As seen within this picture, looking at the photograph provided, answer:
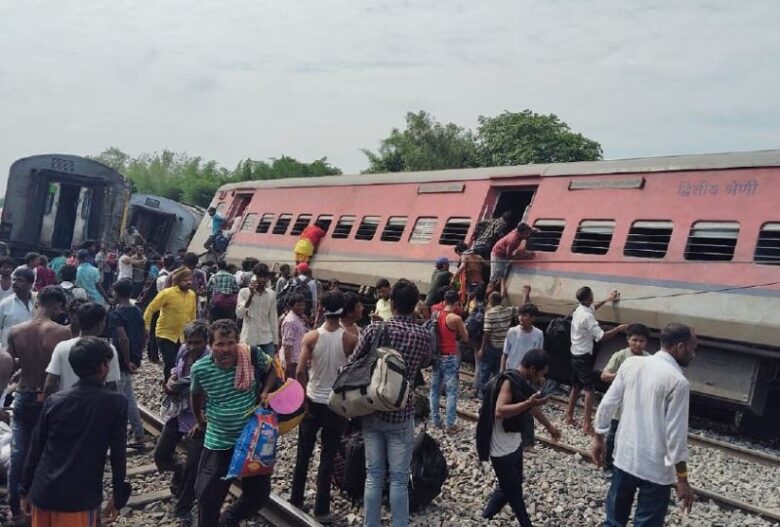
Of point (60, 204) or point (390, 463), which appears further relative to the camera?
point (60, 204)

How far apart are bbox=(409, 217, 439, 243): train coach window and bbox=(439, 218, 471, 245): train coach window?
32 cm

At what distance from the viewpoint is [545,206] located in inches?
435

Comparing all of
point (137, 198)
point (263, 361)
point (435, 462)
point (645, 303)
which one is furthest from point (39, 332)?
point (137, 198)

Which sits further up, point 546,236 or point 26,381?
point 546,236

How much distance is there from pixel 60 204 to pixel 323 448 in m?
16.2

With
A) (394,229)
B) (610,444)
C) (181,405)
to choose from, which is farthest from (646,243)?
(181,405)

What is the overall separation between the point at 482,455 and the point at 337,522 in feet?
4.20

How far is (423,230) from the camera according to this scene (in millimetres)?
12938

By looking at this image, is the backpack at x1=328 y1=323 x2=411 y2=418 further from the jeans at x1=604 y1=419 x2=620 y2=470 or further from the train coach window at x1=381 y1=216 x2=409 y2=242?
the train coach window at x1=381 y1=216 x2=409 y2=242

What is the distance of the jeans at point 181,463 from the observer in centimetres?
521

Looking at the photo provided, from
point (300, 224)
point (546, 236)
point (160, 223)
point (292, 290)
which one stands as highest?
point (546, 236)

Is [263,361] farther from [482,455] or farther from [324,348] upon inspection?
[482,455]

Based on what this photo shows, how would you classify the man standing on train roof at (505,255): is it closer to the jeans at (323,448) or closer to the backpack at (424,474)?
the backpack at (424,474)

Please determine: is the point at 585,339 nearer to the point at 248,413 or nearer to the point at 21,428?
the point at 248,413
